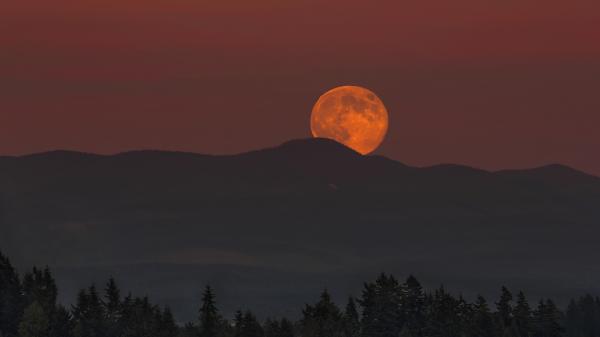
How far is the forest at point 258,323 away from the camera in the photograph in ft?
550

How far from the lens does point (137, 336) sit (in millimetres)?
175625

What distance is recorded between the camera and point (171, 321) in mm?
174250

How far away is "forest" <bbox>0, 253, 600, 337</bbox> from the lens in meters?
168

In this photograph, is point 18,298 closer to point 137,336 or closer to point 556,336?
point 137,336

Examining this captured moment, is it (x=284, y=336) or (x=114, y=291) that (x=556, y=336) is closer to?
(x=284, y=336)

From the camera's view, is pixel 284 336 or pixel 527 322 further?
pixel 527 322

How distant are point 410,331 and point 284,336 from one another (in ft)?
57.7

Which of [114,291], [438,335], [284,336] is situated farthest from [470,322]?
[114,291]

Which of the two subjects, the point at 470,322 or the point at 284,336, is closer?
the point at 284,336

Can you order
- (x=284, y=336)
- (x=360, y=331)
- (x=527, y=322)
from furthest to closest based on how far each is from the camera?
(x=527, y=322) → (x=360, y=331) → (x=284, y=336)

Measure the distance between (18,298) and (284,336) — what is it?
1080 inches

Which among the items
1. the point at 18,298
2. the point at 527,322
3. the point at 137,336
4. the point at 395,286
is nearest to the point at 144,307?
the point at 137,336

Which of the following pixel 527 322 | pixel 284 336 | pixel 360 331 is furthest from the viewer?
pixel 527 322

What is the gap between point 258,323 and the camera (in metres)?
181
